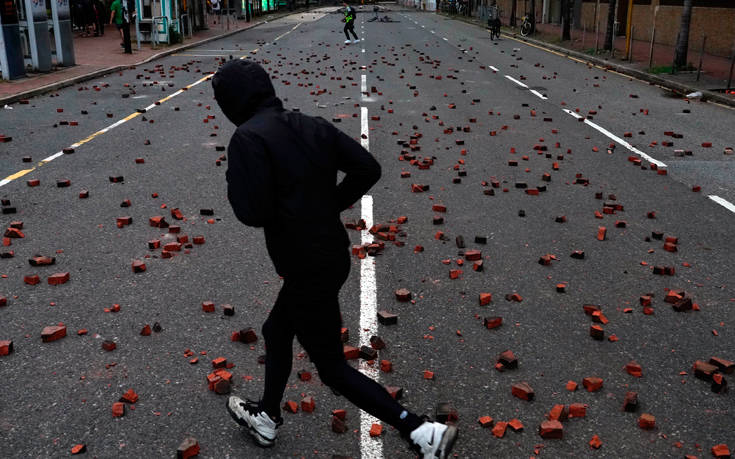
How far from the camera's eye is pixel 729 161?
1034 cm

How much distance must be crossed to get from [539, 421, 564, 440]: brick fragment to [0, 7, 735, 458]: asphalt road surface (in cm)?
4

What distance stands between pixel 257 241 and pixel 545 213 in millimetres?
3119

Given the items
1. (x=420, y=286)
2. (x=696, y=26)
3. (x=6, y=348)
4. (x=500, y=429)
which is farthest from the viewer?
(x=696, y=26)

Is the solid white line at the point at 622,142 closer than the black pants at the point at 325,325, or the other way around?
the black pants at the point at 325,325

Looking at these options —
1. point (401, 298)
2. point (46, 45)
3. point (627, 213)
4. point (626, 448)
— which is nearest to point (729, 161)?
point (627, 213)

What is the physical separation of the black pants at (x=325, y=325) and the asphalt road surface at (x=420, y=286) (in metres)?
0.13

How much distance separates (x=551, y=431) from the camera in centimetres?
373

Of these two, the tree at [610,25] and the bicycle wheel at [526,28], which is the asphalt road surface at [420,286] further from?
the bicycle wheel at [526,28]

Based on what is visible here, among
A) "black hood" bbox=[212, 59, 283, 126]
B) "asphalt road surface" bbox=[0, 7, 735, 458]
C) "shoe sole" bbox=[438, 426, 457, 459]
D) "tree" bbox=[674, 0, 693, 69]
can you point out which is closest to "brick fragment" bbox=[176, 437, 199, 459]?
"asphalt road surface" bbox=[0, 7, 735, 458]

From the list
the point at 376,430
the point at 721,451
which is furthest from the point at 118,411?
the point at 721,451

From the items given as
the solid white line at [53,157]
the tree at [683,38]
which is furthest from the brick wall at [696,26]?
the solid white line at [53,157]

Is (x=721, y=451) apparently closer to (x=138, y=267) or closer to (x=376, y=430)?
(x=376, y=430)

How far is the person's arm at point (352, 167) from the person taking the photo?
10.4 feet

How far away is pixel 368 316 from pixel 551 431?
1797 millimetres
